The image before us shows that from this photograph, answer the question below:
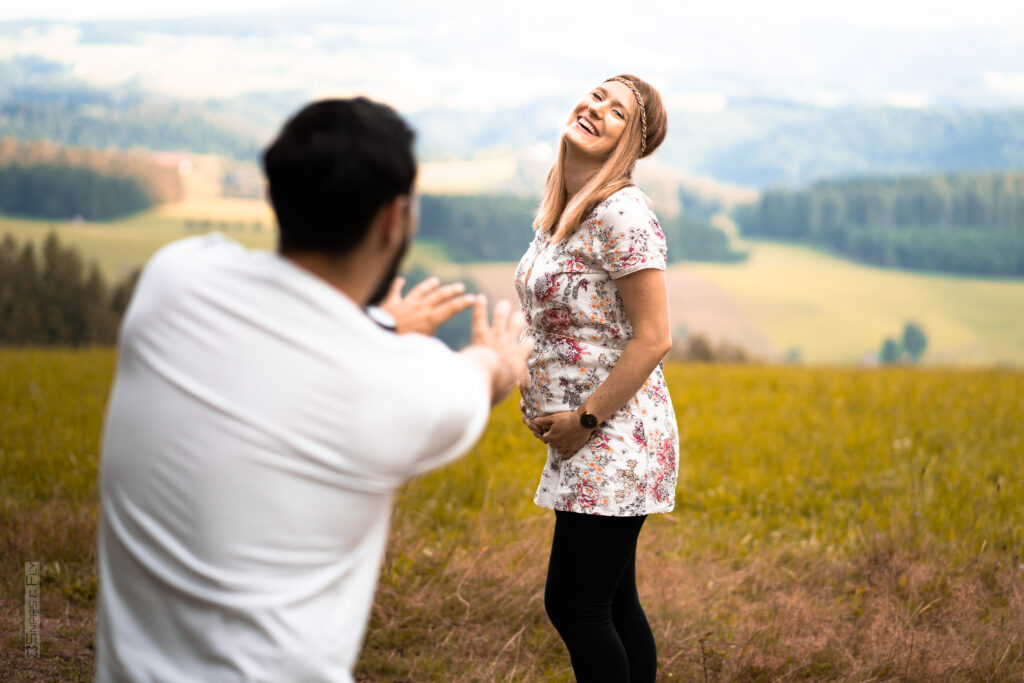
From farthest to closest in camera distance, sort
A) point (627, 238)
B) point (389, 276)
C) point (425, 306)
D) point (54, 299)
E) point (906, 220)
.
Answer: point (906, 220) < point (54, 299) < point (627, 238) < point (425, 306) < point (389, 276)

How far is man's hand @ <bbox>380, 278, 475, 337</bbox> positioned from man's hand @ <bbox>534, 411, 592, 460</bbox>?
0.63 meters

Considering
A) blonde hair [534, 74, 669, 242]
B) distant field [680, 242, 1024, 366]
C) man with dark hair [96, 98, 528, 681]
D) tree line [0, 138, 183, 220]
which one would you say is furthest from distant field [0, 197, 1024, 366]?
man with dark hair [96, 98, 528, 681]

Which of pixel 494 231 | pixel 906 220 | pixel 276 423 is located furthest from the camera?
pixel 906 220

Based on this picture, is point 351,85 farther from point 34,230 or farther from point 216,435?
point 216,435

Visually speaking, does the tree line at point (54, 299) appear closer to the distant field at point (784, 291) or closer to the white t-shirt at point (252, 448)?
the distant field at point (784, 291)

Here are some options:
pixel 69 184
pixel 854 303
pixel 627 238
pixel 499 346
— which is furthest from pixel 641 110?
pixel 854 303

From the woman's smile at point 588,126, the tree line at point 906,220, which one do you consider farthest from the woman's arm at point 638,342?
the tree line at point 906,220

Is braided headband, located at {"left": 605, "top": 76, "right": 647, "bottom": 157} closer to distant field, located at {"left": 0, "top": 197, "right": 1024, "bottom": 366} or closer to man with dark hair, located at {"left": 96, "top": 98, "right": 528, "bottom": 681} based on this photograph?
man with dark hair, located at {"left": 96, "top": 98, "right": 528, "bottom": 681}

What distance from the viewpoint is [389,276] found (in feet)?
4.44

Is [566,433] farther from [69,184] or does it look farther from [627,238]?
[69,184]

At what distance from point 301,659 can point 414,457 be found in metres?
0.31

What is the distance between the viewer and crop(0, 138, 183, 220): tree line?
98.4 feet

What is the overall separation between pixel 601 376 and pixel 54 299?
18746mm

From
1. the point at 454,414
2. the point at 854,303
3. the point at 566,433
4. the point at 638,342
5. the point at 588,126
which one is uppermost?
the point at 588,126
